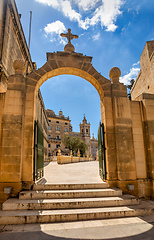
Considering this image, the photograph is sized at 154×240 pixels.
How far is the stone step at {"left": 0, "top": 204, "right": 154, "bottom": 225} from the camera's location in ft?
12.1

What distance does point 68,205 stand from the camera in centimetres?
425

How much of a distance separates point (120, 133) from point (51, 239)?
4047 mm

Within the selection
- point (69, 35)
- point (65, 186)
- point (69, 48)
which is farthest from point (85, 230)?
point (69, 35)

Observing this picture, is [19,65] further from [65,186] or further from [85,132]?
[85,132]

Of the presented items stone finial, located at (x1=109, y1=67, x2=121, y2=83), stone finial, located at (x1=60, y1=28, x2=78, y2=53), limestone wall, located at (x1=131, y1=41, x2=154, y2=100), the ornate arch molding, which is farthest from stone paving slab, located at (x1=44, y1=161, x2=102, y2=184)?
limestone wall, located at (x1=131, y1=41, x2=154, y2=100)

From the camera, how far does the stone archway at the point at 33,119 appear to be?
507cm

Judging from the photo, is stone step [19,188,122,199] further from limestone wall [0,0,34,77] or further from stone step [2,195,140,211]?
limestone wall [0,0,34,77]

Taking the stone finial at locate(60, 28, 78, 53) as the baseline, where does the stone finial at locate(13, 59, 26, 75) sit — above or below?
below

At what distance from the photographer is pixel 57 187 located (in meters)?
5.03

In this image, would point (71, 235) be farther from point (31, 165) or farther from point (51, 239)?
point (31, 165)

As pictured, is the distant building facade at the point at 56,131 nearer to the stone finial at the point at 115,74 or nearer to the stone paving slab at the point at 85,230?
the stone finial at the point at 115,74

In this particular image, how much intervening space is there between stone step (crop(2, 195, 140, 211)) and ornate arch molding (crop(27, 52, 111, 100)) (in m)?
3.95

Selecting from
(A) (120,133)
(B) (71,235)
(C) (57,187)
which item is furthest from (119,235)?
(A) (120,133)

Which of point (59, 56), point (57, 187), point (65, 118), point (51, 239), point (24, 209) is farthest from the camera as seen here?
point (65, 118)
